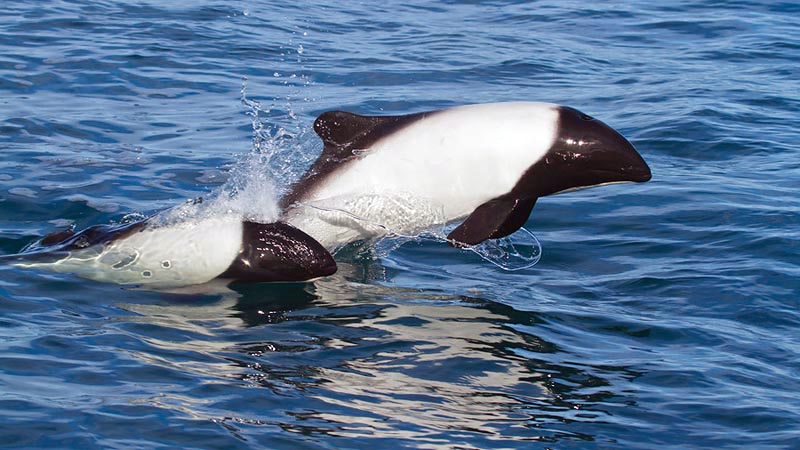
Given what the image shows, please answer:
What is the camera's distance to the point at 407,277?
11.1 m

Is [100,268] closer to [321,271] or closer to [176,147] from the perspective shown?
[321,271]

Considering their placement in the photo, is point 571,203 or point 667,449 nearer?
point 667,449

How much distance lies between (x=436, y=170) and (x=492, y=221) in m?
0.62

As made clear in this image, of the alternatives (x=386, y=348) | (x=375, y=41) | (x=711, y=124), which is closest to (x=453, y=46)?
(x=375, y=41)

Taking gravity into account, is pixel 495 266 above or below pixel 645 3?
below

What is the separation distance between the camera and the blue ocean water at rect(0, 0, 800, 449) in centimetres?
770

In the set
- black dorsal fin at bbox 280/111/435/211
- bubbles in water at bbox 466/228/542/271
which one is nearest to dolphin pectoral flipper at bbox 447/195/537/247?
bubbles in water at bbox 466/228/542/271

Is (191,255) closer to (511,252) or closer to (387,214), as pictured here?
(387,214)

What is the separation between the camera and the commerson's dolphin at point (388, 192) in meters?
10.3

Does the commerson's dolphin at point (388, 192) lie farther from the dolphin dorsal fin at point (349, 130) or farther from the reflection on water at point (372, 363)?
the reflection on water at point (372, 363)

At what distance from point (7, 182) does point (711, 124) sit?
8.42 meters

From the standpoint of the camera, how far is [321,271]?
10.2 meters

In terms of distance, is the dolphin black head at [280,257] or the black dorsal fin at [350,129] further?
the black dorsal fin at [350,129]

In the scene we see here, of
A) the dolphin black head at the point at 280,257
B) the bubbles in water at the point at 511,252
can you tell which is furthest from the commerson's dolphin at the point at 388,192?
the bubbles in water at the point at 511,252
